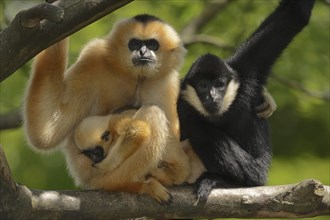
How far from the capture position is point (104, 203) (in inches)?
265

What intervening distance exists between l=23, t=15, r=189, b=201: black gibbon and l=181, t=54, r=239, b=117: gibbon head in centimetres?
21

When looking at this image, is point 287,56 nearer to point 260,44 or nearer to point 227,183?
point 260,44

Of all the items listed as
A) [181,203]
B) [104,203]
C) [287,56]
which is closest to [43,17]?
[104,203]

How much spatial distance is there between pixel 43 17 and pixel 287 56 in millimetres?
7396

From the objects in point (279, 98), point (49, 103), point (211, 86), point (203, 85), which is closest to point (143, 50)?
point (203, 85)

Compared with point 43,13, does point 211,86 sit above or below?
below

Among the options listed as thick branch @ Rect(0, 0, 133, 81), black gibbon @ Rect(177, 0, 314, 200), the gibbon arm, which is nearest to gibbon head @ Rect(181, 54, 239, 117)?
Answer: black gibbon @ Rect(177, 0, 314, 200)

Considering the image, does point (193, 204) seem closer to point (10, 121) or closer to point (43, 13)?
point (43, 13)

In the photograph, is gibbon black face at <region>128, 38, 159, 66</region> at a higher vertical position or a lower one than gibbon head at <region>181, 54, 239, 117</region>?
higher

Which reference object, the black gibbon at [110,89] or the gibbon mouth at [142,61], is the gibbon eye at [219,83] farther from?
the gibbon mouth at [142,61]

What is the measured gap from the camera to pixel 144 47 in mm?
8180

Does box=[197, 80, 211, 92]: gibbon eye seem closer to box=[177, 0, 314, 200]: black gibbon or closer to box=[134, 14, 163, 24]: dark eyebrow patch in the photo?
box=[177, 0, 314, 200]: black gibbon

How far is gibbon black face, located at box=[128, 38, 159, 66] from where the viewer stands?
7.91 metres

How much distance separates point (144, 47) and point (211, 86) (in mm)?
1011
